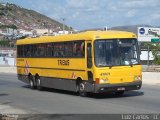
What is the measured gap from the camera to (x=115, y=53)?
1906 cm

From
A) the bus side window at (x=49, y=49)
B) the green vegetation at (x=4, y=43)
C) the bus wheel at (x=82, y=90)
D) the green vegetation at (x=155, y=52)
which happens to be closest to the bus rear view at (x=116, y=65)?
the bus wheel at (x=82, y=90)

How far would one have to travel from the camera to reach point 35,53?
25344mm

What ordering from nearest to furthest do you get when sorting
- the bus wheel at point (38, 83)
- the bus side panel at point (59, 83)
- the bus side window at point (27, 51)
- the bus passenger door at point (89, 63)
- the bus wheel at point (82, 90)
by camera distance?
1. the bus passenger door at point (89, 63)
2. the bus wheel at point (82, 90)
3. the bus side panel at point (59, 83)
4. the bus wheel at point (38, 83)
5. the bus side window at point (27, 51)

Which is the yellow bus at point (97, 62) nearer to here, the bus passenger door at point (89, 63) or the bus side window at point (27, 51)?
the bus passenger door at point (89, 63)

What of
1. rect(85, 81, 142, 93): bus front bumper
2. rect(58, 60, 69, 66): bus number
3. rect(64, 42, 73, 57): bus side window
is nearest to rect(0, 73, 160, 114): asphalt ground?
rect(85, 81, 142, 93): bus front bumper

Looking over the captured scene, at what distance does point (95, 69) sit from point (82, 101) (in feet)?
4.54

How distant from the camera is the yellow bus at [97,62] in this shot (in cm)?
1880

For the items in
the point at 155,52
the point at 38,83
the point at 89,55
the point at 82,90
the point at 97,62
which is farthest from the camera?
the point at 155,52

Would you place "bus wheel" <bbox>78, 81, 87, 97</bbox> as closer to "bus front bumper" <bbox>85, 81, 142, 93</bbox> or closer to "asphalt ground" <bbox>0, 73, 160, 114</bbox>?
"asphalt ground" <bbox>0, 73, 160, 114</bbox>

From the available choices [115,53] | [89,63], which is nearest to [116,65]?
[115,53]

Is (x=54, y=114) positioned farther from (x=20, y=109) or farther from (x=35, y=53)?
(x=35, y=53)

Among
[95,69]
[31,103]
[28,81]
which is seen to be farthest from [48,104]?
[28,81]

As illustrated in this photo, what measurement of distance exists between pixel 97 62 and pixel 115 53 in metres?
0.87

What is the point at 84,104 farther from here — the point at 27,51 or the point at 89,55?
the point at 27,51
